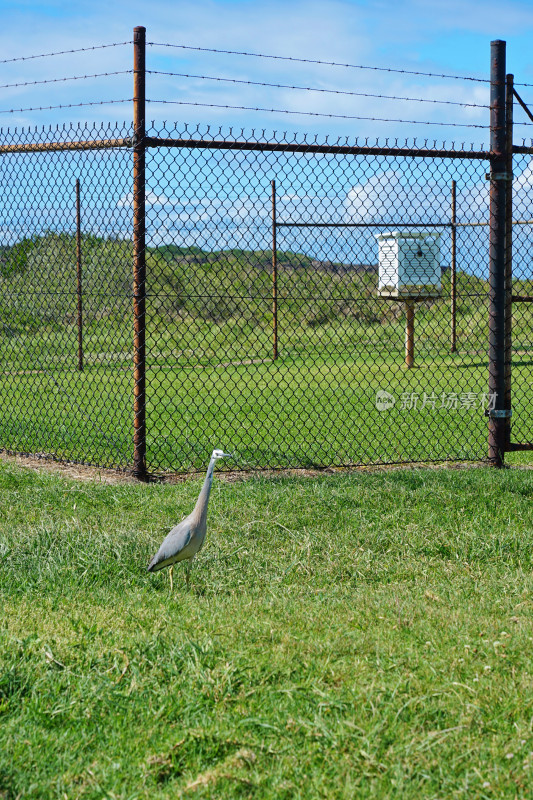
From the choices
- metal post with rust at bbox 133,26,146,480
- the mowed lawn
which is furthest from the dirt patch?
metal post with rust at bbox 133,26,146,480

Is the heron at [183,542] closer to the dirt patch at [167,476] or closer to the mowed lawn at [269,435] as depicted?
the dirt patch at [167,476]

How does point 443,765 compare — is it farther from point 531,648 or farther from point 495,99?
point 495,99

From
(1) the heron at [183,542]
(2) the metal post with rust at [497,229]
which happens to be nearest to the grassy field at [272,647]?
(1) the heron at [183,542]

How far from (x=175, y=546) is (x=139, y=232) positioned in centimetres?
255

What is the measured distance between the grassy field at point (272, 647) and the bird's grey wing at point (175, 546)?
162 millimetres

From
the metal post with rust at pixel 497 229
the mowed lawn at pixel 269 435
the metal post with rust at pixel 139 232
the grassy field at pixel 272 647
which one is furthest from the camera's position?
the mowed lawn at pixel 269 435

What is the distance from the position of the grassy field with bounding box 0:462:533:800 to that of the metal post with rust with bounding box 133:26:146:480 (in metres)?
0.62

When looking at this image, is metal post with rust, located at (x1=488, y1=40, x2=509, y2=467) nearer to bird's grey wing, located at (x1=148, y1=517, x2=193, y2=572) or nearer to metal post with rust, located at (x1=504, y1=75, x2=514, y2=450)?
metal post with rust, located at (x1=504, y1=75, x2=514, y2=450)

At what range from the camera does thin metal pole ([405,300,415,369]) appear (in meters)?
13.0

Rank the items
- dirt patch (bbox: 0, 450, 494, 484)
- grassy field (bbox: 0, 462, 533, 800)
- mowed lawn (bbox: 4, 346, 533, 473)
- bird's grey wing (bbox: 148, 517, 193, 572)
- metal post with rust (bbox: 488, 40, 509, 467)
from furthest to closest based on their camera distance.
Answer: mowed lawn (bbox: 4, 346, 533, 473) → metal post with rust (bbox: 488, 40, 509, 467) → dirt patch (bbox: 0, 450, 494, 484) → bird's grey wing (bbox: 148, 517, 193, 572) → grassy field (bbox: 0, 462, 533, 800)

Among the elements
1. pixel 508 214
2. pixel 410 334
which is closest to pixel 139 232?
pixel 508 214

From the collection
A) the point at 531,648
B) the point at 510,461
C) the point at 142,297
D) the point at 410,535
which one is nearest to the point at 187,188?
the point at 142,297

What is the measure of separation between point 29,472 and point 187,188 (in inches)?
89.0

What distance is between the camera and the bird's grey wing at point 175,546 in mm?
3963
